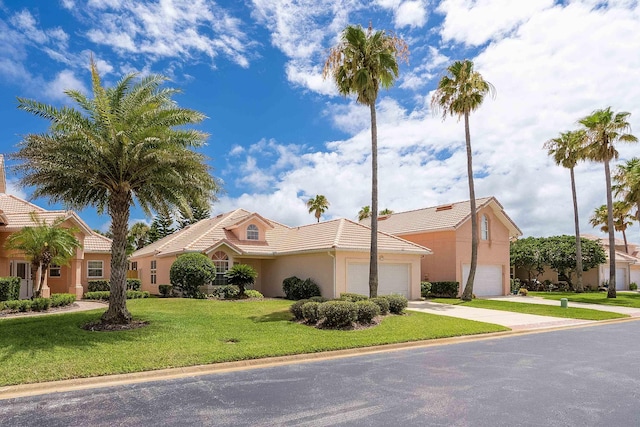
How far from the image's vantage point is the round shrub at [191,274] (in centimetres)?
2336

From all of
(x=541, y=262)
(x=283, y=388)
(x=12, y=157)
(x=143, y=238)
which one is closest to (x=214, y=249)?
(x=12, y=157)

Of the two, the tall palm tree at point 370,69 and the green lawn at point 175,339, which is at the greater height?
the tall palm tree at point 370,69

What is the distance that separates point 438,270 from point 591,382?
22.8 m

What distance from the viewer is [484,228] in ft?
107

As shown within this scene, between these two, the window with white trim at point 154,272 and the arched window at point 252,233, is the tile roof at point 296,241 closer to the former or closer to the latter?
the arched window at point 252,233

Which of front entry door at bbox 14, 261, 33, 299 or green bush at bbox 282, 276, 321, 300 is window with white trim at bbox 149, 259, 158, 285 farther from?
green bush at bbox 282, 276, 321, 300

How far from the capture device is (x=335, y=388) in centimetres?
837

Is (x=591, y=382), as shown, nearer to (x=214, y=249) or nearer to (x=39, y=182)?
(x=39, y=182)

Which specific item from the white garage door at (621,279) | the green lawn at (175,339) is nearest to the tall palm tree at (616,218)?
the white garage door at (621,279)

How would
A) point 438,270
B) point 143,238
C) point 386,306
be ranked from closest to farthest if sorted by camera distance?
point 386,306, point 438,270, point 143,238

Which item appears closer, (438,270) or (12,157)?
(12,157)

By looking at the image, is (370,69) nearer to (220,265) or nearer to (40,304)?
(220,265)

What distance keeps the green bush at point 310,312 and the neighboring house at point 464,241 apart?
17219 millimetres

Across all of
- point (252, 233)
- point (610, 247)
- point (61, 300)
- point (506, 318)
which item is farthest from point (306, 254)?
point (610, 247)
